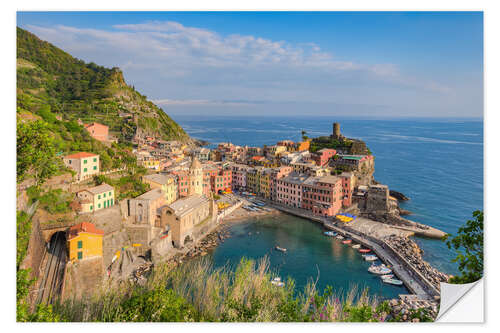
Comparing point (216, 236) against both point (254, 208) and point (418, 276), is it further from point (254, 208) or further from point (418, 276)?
point (418, 276)

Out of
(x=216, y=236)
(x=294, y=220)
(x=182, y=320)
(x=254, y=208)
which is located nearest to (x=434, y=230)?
(x=294, y=220)

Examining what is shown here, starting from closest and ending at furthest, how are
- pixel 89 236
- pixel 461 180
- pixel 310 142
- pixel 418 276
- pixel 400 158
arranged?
pixel 89 236 < pixel 418 276 < pixel 461 180 < pixel 310 142 < pixel 400 158

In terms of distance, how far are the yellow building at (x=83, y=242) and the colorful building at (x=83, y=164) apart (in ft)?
9.01

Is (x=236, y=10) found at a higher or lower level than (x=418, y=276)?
higher

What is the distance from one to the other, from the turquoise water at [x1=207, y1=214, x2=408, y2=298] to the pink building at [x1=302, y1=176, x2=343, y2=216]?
1.31 m

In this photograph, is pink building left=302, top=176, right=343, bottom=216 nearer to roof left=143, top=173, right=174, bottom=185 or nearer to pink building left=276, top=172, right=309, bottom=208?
pink building left=276, top=172, right=309, bottom=208

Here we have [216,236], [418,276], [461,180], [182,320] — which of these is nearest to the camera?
[182,320]

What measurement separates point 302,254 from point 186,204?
20.9 ft

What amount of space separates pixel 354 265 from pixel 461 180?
1242 centimetres

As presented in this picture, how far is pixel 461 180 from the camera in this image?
20891 millimetres

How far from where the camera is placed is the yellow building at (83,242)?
31.4 feet

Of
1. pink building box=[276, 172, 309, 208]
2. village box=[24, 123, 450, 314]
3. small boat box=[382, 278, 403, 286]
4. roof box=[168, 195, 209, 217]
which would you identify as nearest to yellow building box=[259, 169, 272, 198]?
village box=[24, 123, 450, 314]

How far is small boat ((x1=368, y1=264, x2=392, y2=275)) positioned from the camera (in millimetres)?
12977

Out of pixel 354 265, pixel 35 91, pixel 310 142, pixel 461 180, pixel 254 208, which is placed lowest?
pixel 354 265
